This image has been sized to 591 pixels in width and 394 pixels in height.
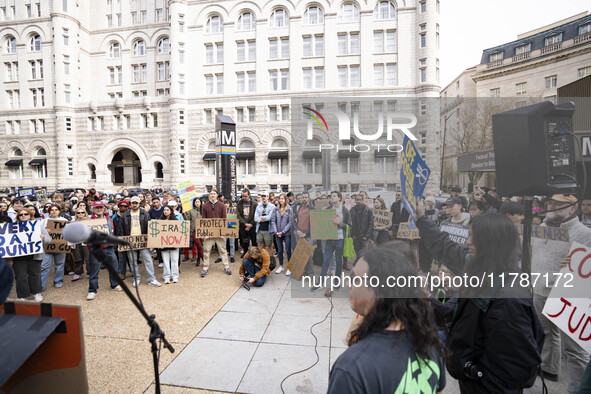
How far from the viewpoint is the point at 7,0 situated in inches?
1453

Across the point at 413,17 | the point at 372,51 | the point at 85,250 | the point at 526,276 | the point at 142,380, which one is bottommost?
the point at 142,380

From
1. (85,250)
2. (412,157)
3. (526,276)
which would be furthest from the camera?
(85,250)

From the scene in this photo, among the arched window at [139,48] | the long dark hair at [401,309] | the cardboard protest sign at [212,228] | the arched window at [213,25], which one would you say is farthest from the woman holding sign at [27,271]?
the arched window at [139,48]

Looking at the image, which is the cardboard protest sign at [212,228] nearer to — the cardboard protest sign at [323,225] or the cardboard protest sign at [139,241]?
the cardboard protest sign at [139,241]

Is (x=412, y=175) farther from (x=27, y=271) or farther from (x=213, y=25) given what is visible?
(x=213, y=25)

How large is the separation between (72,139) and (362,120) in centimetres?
4344

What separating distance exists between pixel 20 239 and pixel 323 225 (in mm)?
5689

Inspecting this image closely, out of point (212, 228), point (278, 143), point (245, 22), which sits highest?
point (245, 22)

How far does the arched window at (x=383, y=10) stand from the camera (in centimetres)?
3089

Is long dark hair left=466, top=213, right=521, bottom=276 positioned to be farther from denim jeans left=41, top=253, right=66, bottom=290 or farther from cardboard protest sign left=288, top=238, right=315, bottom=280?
denim jeans left=41, top=253, right=66, bottom=290

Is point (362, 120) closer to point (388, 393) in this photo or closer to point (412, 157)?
point (412, 157)

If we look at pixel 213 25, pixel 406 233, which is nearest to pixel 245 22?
pixel 213 25

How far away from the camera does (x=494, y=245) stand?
1.77m

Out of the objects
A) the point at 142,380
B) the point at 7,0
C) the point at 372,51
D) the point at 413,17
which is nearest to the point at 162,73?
the point at 7,0
